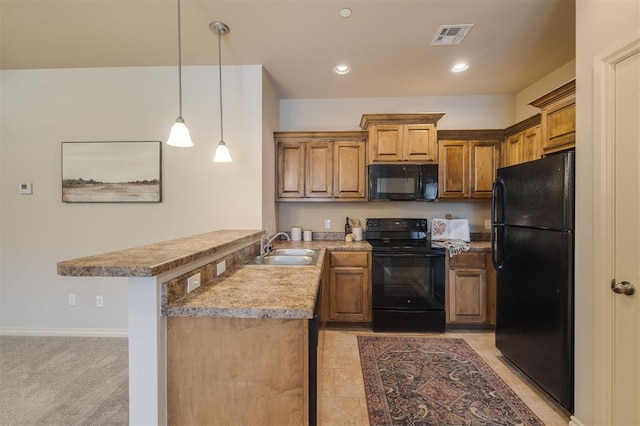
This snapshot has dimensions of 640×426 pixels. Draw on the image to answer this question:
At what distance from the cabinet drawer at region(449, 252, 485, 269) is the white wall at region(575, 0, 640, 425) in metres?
1.21

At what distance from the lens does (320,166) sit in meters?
3.21

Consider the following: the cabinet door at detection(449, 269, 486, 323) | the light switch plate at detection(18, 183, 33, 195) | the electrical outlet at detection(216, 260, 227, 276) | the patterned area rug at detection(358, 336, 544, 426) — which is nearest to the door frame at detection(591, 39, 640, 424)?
the patterned area rug at detection(358, 336, 544, 426)

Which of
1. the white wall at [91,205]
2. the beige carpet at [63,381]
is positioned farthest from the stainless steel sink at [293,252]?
the beige carpet at [63,381]

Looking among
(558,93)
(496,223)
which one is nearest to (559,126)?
(558,93)

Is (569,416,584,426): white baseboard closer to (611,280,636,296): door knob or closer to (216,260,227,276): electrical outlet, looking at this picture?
(611,280,636,296): door knob

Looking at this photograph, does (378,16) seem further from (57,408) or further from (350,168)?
(57,408)

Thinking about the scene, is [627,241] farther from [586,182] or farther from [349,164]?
[349,164]

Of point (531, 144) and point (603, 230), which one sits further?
A: point (531, 144)

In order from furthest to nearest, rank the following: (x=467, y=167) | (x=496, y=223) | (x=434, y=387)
A: (x=467, y=167) → (x=496, y=223) → (x=434, y=387)

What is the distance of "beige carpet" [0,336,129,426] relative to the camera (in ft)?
5.64

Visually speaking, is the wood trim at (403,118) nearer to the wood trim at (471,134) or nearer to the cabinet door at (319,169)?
the wood trim at (471,134)

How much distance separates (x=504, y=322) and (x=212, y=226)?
2818 millimetres

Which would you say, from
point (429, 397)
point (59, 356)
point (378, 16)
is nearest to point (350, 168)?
point (378, 16)

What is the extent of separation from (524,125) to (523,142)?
Answer: 0.57 ft
